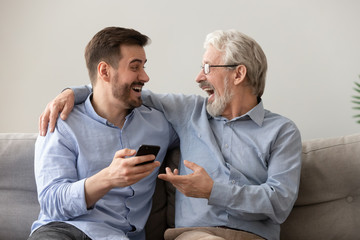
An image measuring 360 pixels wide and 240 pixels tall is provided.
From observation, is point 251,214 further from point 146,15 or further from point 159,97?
point 146,15

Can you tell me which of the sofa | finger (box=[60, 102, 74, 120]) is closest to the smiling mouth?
finger (box=[60, 102, 74, 120])

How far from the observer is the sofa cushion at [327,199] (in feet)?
7.10

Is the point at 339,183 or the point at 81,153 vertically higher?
the point at 81,153

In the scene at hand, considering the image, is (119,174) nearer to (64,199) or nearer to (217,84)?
(64,199)

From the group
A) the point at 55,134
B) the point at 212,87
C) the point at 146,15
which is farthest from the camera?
the point at 146,15

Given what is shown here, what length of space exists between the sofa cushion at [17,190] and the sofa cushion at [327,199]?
1.24m

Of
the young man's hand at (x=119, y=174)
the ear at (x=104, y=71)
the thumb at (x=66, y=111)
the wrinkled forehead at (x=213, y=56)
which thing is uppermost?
the wrinkled forehead at (x=213, y=56)

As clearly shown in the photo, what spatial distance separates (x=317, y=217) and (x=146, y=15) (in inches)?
62.0

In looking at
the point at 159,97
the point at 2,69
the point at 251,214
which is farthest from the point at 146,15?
the point at 251,214

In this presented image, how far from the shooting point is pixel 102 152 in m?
1.95

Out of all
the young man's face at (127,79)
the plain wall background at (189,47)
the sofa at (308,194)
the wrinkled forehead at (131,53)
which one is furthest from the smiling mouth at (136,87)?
the plain wall background at (189,47)

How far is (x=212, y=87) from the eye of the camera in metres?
→ 2.15

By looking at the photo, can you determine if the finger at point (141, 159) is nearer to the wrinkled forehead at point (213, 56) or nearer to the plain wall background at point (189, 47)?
the wrinkled forehead at point (213, 56)

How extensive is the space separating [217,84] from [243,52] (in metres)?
0.19
